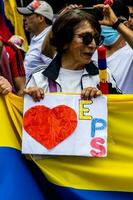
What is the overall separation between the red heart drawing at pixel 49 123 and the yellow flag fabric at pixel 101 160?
0.10m

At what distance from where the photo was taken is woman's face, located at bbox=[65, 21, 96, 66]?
3596 mm

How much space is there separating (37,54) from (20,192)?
7.16ft

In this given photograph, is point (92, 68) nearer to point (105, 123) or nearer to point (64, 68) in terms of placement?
point (64, 68)

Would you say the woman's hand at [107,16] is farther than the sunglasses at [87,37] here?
Yes

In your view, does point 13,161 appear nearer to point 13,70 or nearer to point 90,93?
point 90,93

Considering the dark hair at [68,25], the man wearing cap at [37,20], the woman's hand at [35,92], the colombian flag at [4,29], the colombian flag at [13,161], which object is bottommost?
the colombian flag at [4,29]

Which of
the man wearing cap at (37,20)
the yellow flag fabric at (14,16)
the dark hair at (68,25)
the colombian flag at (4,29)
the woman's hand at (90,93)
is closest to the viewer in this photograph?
the woman's hand at (90,93)

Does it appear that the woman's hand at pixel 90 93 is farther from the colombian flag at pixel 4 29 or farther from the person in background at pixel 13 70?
the colombian flag at pixel 4 29

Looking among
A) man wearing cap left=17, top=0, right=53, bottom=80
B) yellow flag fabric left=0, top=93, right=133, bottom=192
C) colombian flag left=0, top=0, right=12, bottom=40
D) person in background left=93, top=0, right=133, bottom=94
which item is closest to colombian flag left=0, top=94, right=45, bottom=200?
yellow flag fabric left=0, top=93, right=133, bottom=192

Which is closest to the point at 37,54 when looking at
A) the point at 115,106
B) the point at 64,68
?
the point at 64,68

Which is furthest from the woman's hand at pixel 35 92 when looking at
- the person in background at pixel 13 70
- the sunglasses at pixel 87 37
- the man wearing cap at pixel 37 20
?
the man wearing cap at pixel 37 20

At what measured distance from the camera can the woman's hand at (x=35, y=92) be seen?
333 cm

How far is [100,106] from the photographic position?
3.32 m

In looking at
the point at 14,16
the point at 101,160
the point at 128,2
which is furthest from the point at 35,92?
the point at 14,16
